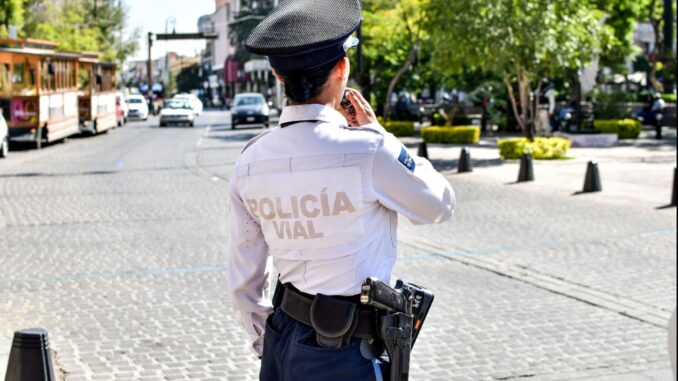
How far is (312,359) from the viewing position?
2.92 metres

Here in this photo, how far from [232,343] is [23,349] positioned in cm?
307

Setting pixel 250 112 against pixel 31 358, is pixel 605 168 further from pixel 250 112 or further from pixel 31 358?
pixel 250 112

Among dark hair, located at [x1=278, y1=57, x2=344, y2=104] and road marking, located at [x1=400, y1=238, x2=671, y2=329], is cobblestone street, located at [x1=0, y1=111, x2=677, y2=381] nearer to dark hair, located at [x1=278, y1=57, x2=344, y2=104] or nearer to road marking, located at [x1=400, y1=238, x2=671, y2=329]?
road marking, located at [x1=400, y1=238, x2=671, y2=329]

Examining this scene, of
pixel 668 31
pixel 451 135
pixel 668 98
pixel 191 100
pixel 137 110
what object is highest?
pixel 668 31

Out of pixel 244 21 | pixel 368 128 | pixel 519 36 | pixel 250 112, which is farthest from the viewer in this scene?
pixel 244 21

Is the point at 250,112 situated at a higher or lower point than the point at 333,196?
lower

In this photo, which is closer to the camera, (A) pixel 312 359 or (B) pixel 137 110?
(A) pixel 312 359

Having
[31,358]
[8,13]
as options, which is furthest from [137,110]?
[31,358]

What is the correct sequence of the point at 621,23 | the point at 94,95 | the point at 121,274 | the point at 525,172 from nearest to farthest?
the point at 121,274 < the point at 525,172 < the point at 94,95 < the point at 621,23

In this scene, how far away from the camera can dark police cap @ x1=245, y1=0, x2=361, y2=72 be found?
114 inches

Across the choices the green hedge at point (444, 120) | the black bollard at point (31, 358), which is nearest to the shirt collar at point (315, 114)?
the black bollard at point (31, 358)

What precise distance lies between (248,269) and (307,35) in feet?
2.39

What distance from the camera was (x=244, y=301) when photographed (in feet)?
10.5

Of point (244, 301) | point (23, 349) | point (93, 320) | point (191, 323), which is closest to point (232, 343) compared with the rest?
point (191, 323)
